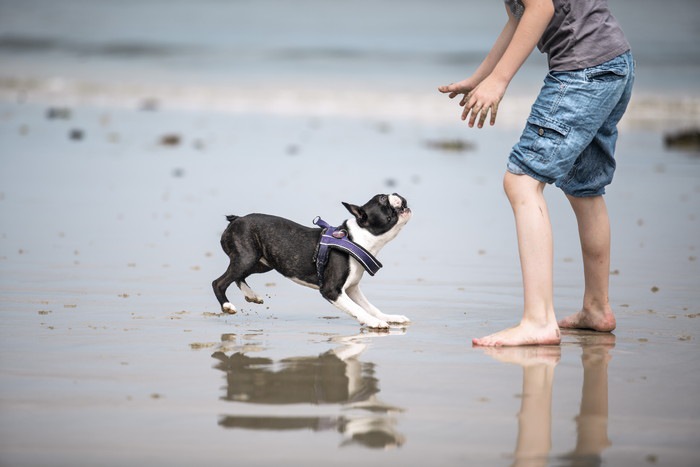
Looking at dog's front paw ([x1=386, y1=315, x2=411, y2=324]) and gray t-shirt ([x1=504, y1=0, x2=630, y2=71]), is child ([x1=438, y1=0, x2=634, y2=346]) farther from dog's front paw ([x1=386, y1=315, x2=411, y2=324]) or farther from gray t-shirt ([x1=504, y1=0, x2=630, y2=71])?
dog's front paw ([x1=386, y1=315, x2=411, y2=324])

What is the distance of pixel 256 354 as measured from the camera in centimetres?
480

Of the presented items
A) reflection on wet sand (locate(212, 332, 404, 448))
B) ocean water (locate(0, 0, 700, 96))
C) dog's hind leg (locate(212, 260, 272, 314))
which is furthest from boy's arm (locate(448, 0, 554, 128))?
ocean water (locate(0, 0, 700, 96))

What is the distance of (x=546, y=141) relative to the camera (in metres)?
5.16

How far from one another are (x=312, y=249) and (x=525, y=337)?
1.50 metres

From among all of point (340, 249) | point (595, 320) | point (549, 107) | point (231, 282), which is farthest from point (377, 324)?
point (549, 107)

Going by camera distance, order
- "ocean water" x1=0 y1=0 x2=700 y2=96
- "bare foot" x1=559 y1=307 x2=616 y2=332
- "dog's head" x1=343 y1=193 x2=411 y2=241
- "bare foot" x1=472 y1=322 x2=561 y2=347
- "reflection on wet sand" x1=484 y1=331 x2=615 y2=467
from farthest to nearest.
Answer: "ocean water" x1=0 y1=0 x2=700 y2=96 < "dog's head" x1=343 y1=193 x2=411 y2=241 < "bare foot" x1=559 y1=307 x2=616 y2=332 < "bare foot" x1=472 y1=322 x2=561 y2=347 < "reflection on wet sand" x1=484 y1=331 x2=615 y2=467

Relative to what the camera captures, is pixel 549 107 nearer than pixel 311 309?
Yes

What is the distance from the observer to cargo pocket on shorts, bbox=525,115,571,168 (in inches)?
203

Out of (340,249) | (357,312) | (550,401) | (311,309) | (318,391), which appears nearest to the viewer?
(550,401)

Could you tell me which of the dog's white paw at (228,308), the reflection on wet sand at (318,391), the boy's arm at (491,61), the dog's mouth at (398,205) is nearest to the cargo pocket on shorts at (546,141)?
the boy's arm at (491,61)

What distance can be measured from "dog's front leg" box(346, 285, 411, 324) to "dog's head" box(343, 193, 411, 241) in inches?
14.2

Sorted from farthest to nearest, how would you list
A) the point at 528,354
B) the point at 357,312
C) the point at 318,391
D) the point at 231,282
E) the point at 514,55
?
the point at 231,282, the point at 357,312, the point at 514,55, the point at 528,354, the point at 318,391

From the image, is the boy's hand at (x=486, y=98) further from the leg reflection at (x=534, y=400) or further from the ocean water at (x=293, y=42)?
the ocean water at (x=293, y=42)

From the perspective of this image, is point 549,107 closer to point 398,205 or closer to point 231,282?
point 398,205
